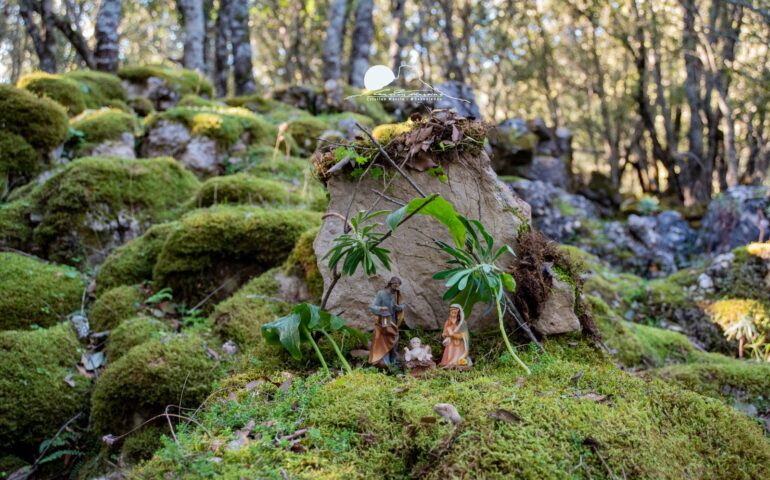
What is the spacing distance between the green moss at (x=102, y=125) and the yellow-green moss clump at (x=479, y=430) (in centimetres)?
638

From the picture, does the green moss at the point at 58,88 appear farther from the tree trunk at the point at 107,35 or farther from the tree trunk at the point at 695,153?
the tree trunk at the point at 695,153

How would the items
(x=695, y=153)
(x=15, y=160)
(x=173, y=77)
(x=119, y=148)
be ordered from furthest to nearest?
1. (x=695, y=153)
2. (x=173, y=77)
3. (x=119, y=148)
4. (x=15, y=160)

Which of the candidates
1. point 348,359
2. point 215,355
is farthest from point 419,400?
point 215,355

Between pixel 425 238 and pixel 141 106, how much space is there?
29.8 feet

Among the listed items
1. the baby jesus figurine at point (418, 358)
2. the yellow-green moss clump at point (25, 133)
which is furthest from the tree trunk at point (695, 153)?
the yellow-green moss clump at point (25, 133)

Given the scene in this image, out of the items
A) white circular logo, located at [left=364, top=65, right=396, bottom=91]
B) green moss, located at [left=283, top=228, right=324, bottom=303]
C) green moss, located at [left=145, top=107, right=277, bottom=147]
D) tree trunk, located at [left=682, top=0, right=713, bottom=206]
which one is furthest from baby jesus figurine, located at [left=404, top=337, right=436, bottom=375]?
tree trunk, located at [left=682, top=0, right=713, bottom=206]

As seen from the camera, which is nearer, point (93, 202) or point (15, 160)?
point (93, 202)

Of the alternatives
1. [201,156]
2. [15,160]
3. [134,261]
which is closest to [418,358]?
[134,261]

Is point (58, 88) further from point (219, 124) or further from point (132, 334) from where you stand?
point (132, 334)

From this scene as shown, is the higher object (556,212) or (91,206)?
(91,206)

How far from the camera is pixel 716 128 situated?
1409cm

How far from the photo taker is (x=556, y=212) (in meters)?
11.1

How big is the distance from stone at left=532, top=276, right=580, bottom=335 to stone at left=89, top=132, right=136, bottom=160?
6700 millimetres

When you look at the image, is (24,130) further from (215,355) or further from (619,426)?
(619,426)
